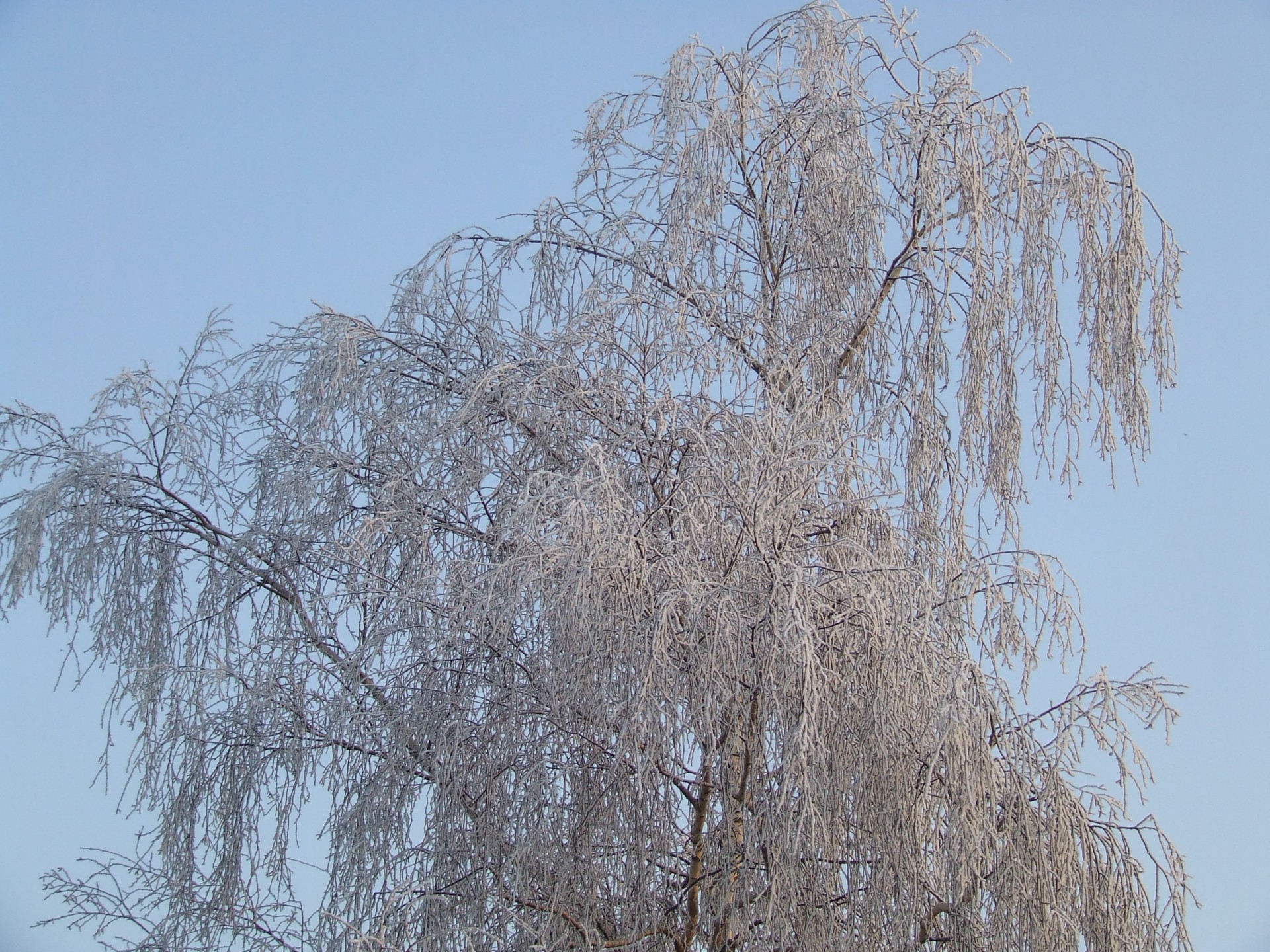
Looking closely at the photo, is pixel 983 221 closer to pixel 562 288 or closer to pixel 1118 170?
pixel 1118 170

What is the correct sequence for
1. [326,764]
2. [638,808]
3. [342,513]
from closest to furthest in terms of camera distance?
[638,808] < [326,764] < [342,513]

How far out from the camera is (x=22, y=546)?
3.62 metres

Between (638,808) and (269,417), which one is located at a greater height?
(269,417)

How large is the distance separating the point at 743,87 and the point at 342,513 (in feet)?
5.36

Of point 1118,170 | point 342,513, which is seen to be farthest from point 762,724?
point 1118,170

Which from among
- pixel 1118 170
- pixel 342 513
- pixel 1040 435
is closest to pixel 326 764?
pixel 342 513

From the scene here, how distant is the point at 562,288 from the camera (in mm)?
3984

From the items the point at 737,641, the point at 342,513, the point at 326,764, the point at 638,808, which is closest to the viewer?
the point at 737,641

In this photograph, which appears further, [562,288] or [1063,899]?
[562,288]

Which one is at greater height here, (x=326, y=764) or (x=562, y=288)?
(x=562, y=288)

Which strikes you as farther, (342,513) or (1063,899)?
(342,513)

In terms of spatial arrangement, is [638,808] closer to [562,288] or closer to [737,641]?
[737,641]

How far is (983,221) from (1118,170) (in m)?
0.41

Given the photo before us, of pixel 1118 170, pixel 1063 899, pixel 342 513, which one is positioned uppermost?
pixel 1118 170
